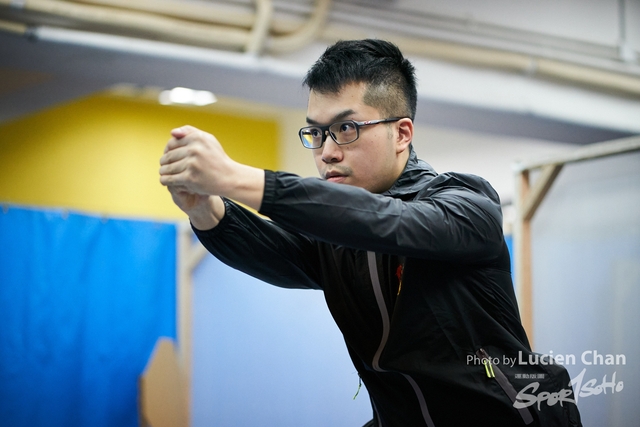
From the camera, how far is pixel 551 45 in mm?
3975

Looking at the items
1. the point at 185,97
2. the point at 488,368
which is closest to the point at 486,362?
the point at 488,368

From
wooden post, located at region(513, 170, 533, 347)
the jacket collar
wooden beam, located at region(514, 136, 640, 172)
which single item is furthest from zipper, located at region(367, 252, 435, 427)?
wooden post, located at region(513, 170, 533, 347)

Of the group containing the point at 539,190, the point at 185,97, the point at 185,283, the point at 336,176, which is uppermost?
the point at 185,97

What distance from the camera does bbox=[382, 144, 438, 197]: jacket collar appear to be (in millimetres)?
1362

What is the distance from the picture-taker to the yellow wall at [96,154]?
5.51 m

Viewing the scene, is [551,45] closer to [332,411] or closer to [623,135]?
[623,135]

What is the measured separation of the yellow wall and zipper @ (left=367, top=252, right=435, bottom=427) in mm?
4708

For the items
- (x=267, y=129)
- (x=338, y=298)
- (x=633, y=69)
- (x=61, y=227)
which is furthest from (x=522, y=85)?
(x=267, y=129)

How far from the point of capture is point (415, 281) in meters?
1.29

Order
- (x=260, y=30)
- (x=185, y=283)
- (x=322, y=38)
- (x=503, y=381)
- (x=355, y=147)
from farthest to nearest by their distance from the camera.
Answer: (x=185, y=283) → (x=322, y=38) → (x=260, y=30) → (x=355, y=147) → (x=503, y=381)

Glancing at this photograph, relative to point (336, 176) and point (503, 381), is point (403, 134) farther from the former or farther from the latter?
point (503, 381)

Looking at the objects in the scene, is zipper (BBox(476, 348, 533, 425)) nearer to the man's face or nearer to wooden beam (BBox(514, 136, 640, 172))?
the man's face

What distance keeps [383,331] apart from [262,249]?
0.97ft

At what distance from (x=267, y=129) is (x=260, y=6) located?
12.0 ft
